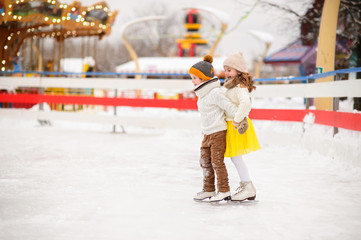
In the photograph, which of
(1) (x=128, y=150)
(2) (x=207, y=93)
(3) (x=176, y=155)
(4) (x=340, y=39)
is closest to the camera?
(2) (x=207, y=93)

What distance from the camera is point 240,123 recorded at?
3.76 metres

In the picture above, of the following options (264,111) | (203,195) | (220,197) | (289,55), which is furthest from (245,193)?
(289,55)

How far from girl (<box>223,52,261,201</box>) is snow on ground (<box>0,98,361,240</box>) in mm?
163

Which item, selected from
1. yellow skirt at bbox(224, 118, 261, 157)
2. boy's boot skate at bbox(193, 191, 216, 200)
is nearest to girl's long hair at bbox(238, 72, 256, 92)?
yellow skirt at bbox(224, 118, 261, 157)

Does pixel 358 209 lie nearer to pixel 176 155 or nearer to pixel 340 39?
pixel 176 155

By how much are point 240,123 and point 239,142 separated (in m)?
0.20

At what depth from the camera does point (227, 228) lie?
3068 millimetres

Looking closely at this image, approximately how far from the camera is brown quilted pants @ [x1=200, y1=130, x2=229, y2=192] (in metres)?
3.87

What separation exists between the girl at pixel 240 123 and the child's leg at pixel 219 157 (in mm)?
56

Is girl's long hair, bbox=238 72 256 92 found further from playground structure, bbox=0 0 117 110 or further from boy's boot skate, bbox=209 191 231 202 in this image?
playground structure, bbox=0 0 117 110

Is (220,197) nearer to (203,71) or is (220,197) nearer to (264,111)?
(203,71)

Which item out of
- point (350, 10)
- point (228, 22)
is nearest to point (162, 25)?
point (228, 22)

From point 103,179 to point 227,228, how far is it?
6.78 ft

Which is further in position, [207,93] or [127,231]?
[207,93]
